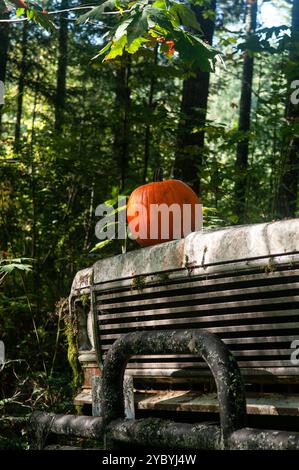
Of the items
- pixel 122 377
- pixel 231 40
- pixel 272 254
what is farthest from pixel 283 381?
pixel 231 40

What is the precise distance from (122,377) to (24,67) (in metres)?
9.85

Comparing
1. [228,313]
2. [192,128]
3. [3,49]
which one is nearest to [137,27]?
[228,313]

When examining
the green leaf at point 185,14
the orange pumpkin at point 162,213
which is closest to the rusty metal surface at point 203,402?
the orange pumpkin at point 162,213

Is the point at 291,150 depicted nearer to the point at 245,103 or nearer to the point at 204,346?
the point at 204,346

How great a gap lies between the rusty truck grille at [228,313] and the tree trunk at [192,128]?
14.2 feet

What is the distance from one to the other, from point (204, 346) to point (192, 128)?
5.67m

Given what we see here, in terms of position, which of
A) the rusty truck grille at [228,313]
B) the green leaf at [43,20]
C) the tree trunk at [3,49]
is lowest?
the rusty truck grille at [228,313]

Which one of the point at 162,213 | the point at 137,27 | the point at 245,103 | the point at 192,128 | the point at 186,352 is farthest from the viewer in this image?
the point at 245,103

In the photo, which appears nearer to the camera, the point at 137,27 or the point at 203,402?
the point at 203,402

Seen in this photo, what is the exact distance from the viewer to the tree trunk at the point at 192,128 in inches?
300

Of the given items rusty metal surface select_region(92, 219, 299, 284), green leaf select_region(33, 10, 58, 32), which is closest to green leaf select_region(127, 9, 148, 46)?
green leaf select_region(33, 10, 58, 32)

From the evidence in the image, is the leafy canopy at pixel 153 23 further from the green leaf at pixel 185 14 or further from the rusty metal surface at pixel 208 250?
the rusty metal surface at pixel 208 250

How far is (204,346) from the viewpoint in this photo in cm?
247

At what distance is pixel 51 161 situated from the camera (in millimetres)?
7254
